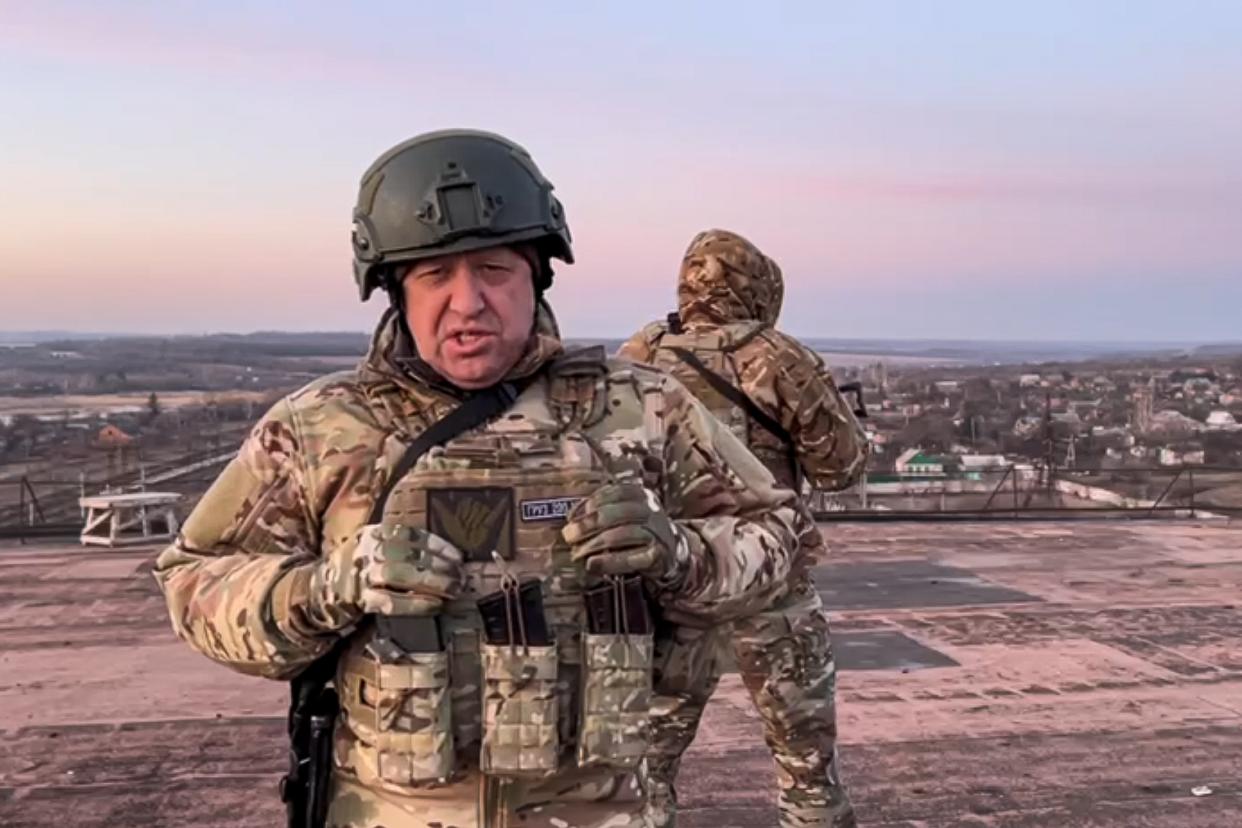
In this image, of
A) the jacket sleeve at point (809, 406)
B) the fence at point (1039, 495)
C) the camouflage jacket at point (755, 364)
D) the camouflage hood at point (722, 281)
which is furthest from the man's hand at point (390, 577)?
the fence at point (1039, 495)

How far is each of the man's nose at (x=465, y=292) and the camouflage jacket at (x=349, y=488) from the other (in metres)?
0.13

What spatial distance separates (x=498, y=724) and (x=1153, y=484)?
15707 mm

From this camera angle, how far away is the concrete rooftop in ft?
15.7

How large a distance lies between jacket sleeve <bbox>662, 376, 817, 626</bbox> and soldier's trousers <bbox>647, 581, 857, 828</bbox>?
132 centimetres

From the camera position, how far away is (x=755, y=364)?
3963mm

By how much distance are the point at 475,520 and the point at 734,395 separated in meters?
2.04

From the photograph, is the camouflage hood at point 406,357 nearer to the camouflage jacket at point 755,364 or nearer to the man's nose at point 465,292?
the man's nose at point 465,292

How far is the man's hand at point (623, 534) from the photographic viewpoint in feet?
6.29

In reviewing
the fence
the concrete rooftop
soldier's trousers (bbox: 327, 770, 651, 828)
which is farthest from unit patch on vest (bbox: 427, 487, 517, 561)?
the fence

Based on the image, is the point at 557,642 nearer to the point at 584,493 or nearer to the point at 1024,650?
the point at 584,493

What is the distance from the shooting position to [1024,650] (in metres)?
7.05

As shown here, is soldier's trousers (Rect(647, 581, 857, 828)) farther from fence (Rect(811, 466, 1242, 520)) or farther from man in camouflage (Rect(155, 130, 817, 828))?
fence (Rect(811, 466, 1242, 520))

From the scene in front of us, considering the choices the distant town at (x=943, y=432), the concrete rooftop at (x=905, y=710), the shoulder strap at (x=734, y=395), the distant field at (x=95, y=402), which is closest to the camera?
the shoulder strap at (x=734, y=395)

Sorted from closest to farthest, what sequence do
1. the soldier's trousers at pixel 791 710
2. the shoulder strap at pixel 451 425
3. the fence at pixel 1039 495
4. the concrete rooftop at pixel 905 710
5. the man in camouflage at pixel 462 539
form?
the man in camouflage at pixel 462 539, the shoulder strap at pixel 451 425, the soldier's trousers at pixel 791 710, the concrete rooftop at pixel 905 710, the fence at pixel 1039 495
